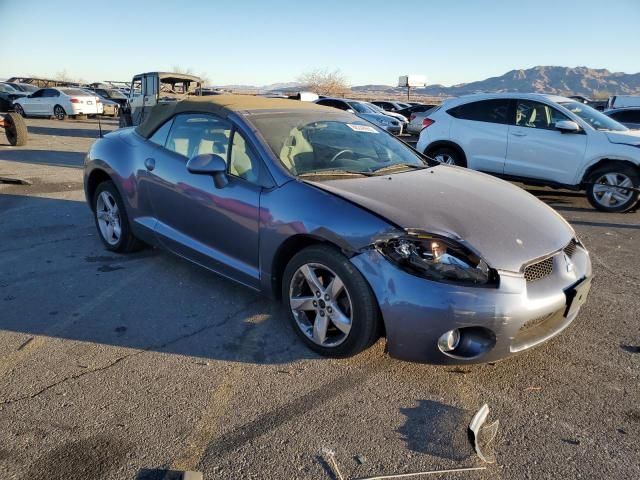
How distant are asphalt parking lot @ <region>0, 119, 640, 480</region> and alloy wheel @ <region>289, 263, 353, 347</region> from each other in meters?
0.17

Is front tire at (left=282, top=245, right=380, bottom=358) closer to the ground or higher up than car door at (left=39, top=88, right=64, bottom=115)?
closer to the ground

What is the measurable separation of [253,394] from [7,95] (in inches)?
1165

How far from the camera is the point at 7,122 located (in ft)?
42.9

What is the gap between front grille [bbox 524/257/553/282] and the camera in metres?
2.80

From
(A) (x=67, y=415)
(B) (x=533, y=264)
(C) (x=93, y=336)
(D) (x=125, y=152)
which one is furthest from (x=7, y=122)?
(B) (x=533, y=264)

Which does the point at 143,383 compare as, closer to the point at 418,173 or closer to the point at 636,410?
the point at 418,173

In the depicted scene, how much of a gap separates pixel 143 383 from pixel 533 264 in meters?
2.28

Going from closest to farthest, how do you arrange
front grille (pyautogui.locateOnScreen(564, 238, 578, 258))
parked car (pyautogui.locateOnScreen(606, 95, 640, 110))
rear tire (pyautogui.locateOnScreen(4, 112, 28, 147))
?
1. front grille (pyautogui.locateOnScreen(564, 238, 578, 258))
2. rear tire (pyautogui.locateOnScreen(4, 112, 28, 147))
3. parked car (pyautogui.locateOnScreen(606, 95, 640, 110))

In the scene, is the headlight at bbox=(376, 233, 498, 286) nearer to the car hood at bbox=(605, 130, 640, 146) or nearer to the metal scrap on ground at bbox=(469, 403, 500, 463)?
the metal scrap on ground at bbox=(469, 403, 500, 463)

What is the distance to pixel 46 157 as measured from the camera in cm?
1168

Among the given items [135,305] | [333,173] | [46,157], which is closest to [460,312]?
[333,173]

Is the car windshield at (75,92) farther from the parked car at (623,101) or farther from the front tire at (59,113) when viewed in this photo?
the parked car at (623,101)

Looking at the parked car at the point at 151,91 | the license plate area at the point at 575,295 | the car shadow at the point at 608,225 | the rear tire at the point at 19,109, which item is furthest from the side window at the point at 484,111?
the rear tire at the point at 19,109

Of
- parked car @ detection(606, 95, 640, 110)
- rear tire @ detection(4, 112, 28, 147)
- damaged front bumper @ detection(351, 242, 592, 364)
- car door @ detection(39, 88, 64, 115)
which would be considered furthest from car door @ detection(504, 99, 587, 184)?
car door @ detection(39, 88, 64, 115)
